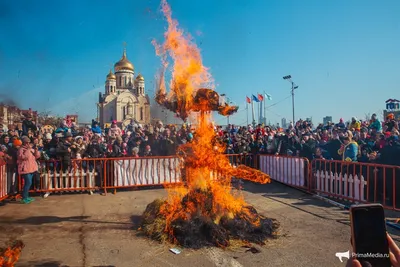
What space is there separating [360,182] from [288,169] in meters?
3.12

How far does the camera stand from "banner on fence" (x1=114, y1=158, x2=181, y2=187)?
10742 millimetres

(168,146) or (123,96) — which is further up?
(123,96)

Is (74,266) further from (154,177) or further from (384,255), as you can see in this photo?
(154,177)

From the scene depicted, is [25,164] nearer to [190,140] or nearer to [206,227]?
[190,140]

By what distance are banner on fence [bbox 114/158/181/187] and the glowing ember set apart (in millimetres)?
5172

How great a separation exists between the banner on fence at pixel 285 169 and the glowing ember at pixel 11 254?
8903 millimetres

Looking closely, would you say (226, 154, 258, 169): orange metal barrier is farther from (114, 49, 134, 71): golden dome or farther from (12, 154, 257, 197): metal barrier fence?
(114, 49, 134, 71): golden dome

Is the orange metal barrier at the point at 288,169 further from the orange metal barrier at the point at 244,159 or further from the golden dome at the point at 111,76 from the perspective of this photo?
the golden dome at the point at 111,76

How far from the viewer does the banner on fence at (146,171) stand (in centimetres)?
1074

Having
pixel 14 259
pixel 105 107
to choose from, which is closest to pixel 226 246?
pixel 14 259

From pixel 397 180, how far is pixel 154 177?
7.95 m

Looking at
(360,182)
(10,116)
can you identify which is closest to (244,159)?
(360,182)

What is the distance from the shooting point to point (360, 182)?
8508 millimetres
